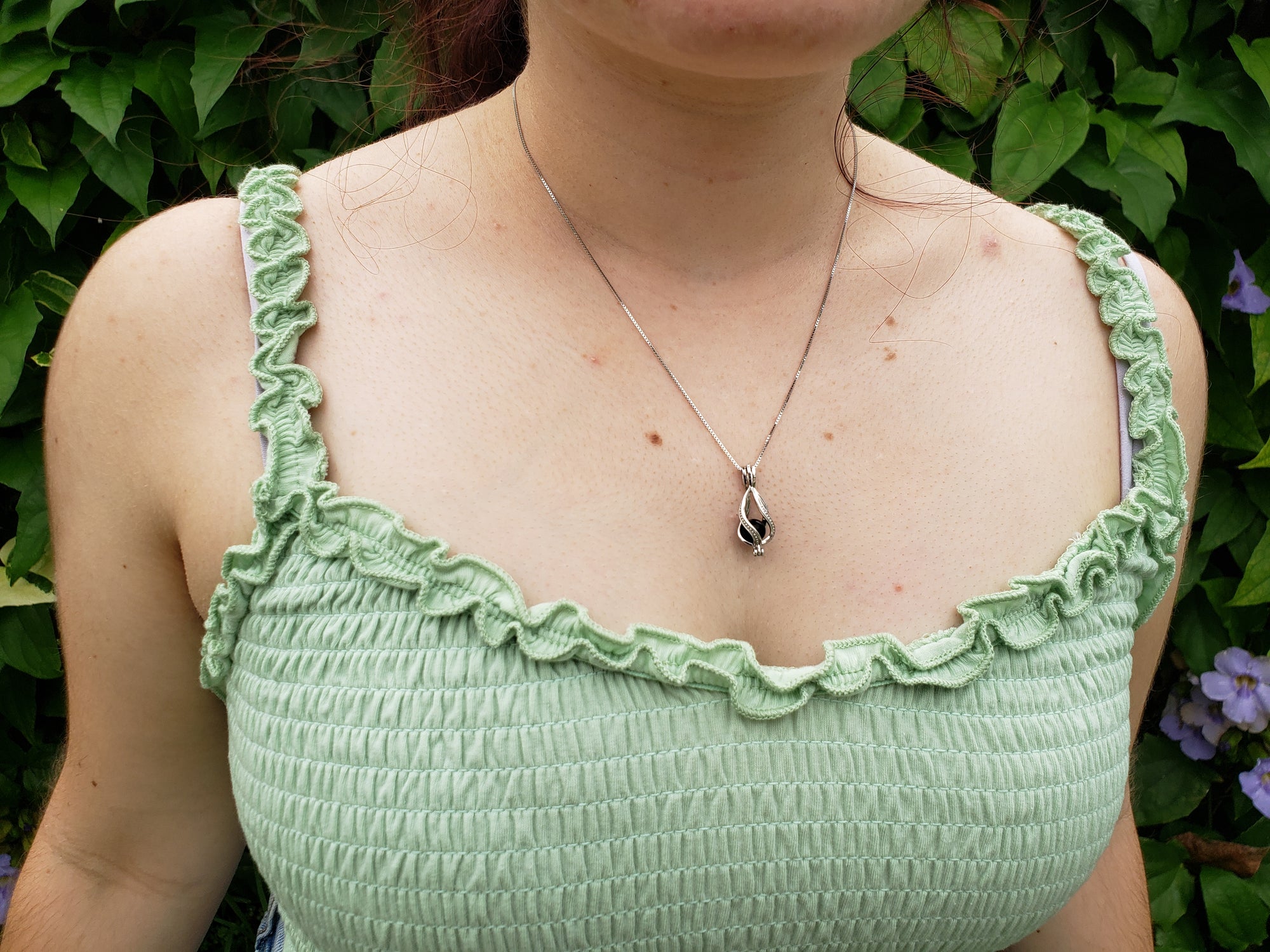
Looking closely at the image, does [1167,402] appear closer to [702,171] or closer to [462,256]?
[702,171]

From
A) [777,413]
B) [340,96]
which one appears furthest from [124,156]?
[777,413]

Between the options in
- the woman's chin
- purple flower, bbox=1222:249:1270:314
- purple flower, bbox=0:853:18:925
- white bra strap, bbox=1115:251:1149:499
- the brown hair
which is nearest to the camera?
the woman's chin

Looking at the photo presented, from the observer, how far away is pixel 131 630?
935mm

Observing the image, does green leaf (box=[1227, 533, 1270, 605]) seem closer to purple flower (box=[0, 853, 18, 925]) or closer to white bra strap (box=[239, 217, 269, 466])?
white bra strap (box=[239, 217, 269, 466])

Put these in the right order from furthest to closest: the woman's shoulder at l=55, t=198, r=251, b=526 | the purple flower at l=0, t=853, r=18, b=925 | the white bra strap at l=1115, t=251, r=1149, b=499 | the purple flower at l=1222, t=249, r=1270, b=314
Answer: the purple flower at l=0, t=853, r=18, b=925 < the purple flower at l=1222, t=249, r=1270, b=314 < the white bra strap at l=1115, t=251, r=1149, b=499 < the woman's shoulder at l=55, t=198, r=251, b=526

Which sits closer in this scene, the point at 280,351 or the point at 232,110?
the point at 280,351

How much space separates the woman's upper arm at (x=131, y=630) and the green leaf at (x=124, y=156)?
2.33 feet

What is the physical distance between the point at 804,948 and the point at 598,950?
6.7 inches

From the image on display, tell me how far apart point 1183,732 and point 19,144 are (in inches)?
79.7

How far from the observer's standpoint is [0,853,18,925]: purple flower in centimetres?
184

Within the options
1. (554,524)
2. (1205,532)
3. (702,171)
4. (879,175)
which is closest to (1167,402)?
(879,175)

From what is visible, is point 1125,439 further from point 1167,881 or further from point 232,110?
point 232,110

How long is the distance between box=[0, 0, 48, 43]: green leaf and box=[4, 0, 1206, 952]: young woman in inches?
31.0

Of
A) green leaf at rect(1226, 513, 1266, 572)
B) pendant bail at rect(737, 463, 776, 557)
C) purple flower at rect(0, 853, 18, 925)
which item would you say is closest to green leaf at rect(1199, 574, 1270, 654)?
green leaf at rect(1226, 513, 1266, 572)
